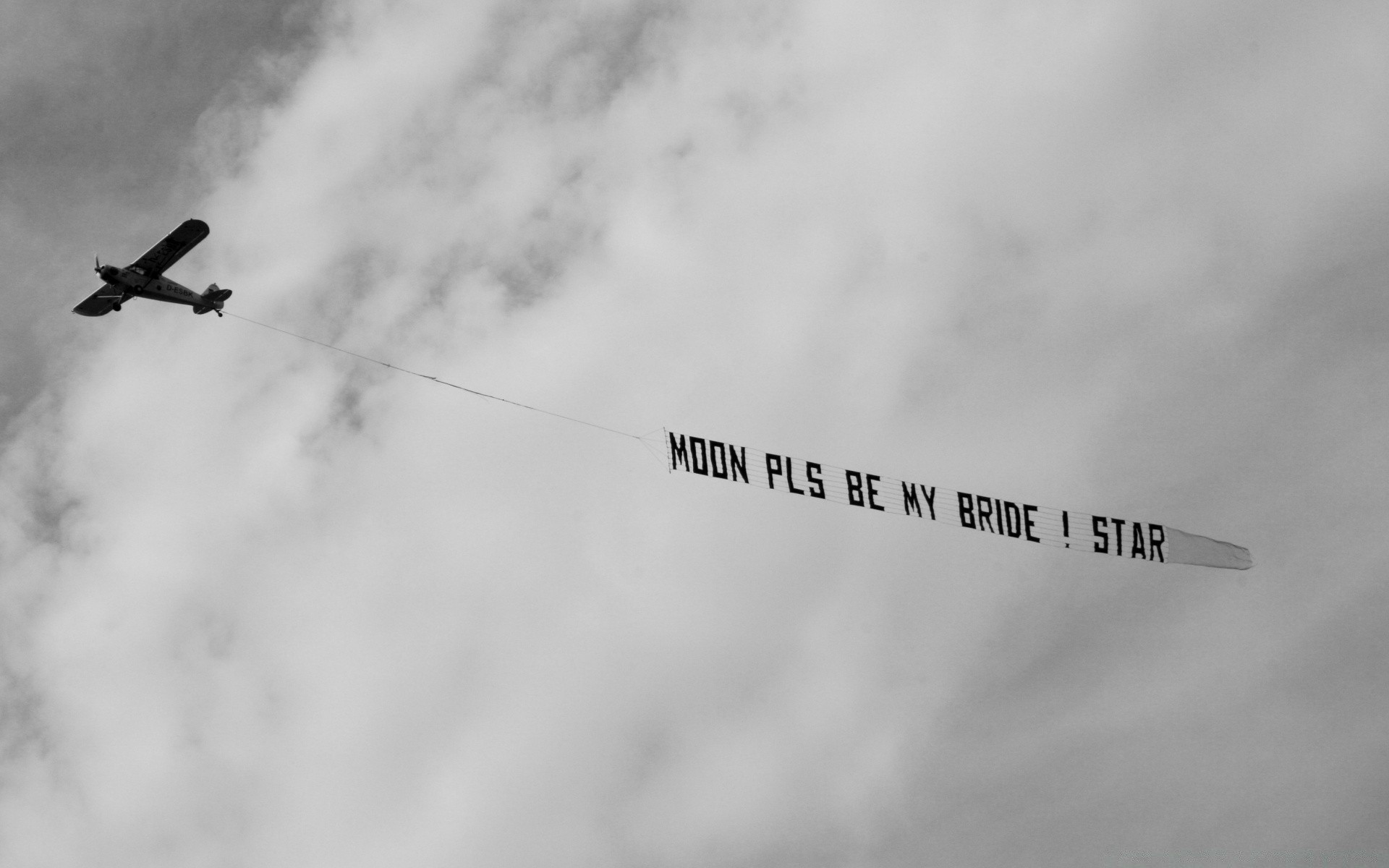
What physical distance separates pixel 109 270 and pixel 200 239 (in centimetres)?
615

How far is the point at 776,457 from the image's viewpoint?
60.9 meters

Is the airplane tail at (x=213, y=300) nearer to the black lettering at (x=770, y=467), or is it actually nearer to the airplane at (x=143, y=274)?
the airplane at (x=143, y=274)

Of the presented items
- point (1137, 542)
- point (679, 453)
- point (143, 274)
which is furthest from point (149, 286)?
point (1137, 542)

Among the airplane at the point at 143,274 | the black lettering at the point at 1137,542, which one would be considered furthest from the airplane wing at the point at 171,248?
the black lettering at the point at 1137,542

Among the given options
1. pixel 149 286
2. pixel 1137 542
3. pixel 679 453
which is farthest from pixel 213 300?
pixel 1137 542

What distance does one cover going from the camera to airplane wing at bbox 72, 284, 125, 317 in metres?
73.7

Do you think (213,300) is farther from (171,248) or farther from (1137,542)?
(1137,542)

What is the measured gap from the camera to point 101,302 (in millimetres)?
74125

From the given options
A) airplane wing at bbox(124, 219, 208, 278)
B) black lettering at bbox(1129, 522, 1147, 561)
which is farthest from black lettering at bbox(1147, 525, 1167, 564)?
airplane wing at bbox(124, 219, 208, 278)

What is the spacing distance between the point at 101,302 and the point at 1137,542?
231ft

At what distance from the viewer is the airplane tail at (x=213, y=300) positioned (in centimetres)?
7988

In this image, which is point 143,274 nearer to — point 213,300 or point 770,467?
point 213,300

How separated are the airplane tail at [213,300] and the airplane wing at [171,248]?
4.95m

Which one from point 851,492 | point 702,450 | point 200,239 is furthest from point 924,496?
point 200,239
